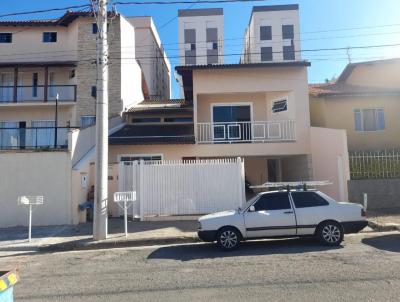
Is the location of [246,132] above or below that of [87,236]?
above

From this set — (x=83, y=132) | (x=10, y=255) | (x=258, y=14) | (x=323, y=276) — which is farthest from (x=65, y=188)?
(x=258, y=14)

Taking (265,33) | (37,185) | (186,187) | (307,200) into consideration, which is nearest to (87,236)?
(37,185)

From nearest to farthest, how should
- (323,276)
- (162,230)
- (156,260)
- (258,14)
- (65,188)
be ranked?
(323,276) < (156,260) < (162,230) < (65,188) < (258,14)

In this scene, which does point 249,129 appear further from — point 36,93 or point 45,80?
point 36,93

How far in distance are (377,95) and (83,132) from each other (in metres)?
14.3

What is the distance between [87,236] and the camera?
40.0ft

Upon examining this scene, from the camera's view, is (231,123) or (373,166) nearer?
(373,166)

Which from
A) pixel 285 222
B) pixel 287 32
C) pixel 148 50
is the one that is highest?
pixel 287 32

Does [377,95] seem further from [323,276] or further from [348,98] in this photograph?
[323,276]

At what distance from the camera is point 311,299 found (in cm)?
578

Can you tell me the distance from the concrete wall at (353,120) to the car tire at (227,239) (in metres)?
12.8

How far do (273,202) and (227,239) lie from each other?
1490mm

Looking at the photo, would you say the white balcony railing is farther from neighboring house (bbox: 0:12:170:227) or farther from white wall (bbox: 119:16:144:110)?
white wall (bbox: 119:16:144:110)

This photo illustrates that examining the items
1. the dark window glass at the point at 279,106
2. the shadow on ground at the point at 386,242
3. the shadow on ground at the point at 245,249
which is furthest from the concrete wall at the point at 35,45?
the shadow on ground at the point at 386,242
